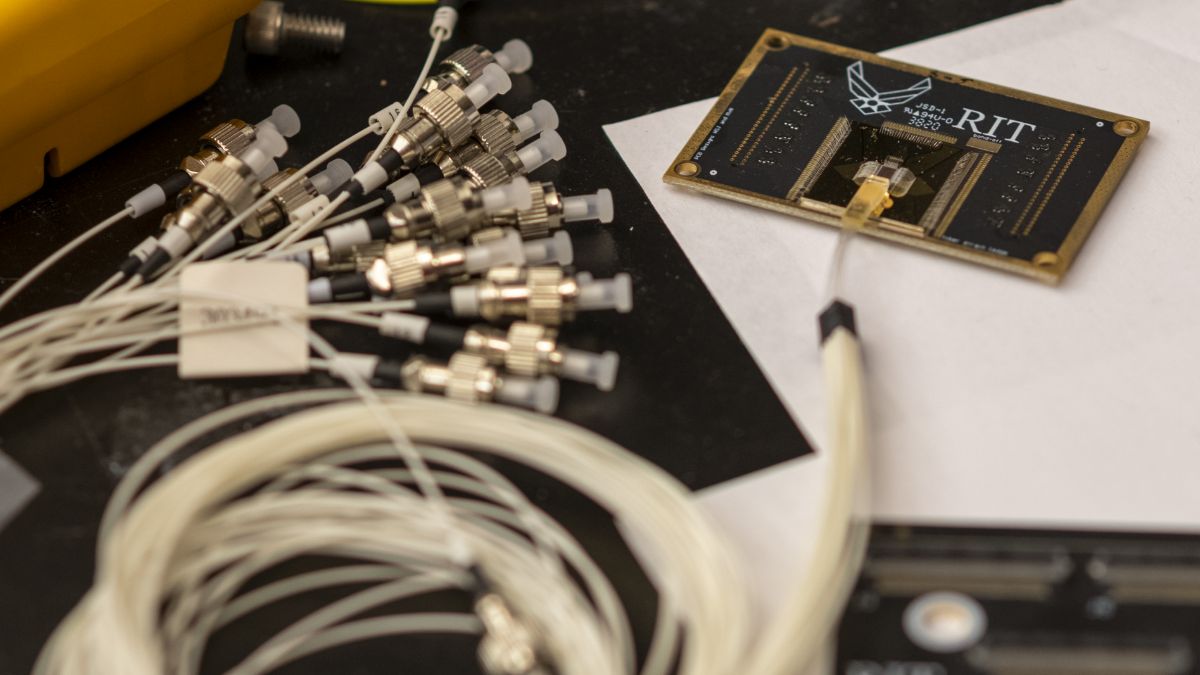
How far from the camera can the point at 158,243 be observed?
3.64ft

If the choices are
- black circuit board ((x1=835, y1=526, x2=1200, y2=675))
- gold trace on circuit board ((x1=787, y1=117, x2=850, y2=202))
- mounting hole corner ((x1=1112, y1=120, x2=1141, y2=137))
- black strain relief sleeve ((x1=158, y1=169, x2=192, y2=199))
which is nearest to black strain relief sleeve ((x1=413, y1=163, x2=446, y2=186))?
black strain relief sleeve ((x1=158, y1=169, x2=192, y2=199))

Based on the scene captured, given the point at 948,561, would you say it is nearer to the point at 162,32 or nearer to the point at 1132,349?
the point at 1132,349

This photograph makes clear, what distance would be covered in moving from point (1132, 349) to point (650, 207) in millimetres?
440

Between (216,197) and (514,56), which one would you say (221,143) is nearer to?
(216,197)

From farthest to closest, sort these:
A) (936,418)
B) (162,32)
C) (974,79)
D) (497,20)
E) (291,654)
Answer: (497,20) < (974,79) < (162,32) < (936,418) < (291,654)

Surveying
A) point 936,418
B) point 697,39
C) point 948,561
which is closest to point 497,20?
point 697,39

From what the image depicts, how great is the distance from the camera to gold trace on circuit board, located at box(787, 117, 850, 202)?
1.19m

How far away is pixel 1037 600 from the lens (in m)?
0.92

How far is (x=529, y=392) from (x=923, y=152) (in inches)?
18.2

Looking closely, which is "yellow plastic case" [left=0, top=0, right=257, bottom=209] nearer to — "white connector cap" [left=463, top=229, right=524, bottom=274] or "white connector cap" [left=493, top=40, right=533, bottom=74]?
"white connector cap" [left=493, top=40, right=533, bottom=74]

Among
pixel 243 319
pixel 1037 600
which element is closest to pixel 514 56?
pixel 243 319

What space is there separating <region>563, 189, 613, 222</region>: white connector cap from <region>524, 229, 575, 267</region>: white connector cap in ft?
0.15

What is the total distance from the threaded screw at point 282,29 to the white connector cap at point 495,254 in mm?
411

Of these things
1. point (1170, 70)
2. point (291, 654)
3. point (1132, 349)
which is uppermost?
point (1170, 70)
